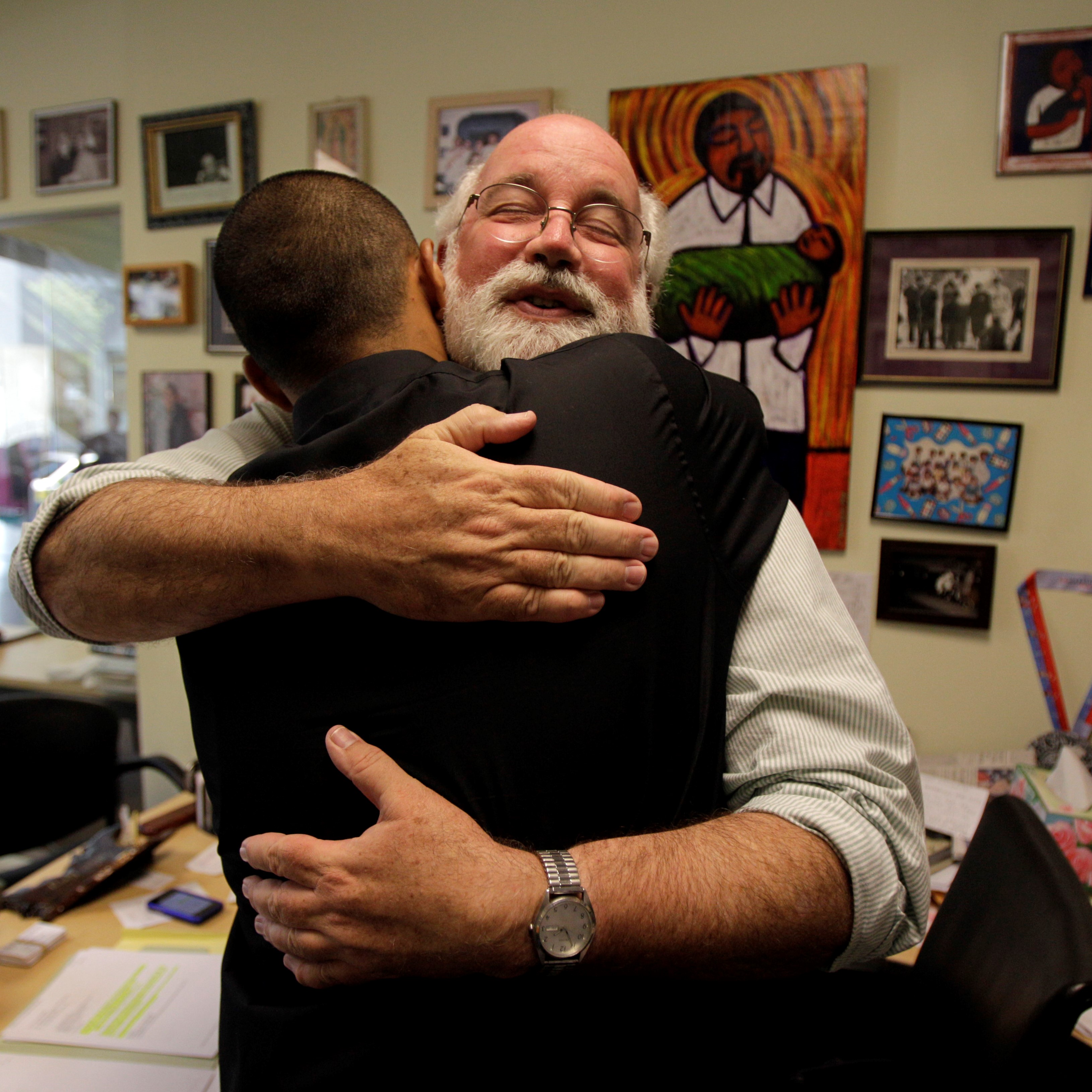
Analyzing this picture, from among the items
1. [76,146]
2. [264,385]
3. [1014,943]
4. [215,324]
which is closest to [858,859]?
[1014,943]

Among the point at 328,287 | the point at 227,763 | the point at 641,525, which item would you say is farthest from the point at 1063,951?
the point at 328,287

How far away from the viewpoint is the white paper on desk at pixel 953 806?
170cm

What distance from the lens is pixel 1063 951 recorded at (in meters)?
0.88

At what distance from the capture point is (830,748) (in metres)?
0.68

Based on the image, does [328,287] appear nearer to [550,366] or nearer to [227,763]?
[550,366]

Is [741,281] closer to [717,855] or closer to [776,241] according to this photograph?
[776,241]

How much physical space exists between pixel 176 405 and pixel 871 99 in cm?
220

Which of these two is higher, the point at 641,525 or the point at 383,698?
the point at 641,525

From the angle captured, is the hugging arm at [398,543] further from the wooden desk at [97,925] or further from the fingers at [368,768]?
the wooden desk at [97,925]

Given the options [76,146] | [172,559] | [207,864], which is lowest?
[207,864]

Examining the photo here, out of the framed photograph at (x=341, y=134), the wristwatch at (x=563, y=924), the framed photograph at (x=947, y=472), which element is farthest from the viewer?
the framed photograph at (x=341, y=134)

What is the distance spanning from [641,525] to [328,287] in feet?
1.51

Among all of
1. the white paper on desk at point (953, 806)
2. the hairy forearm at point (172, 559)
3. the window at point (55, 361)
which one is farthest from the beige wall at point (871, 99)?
the hairy forearm at point (172, 559)

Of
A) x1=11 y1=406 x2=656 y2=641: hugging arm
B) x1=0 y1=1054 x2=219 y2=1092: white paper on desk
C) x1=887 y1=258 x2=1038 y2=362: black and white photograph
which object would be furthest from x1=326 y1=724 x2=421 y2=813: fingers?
x1=887 y1=258 x2=1038 y2=362: black and white photograph
